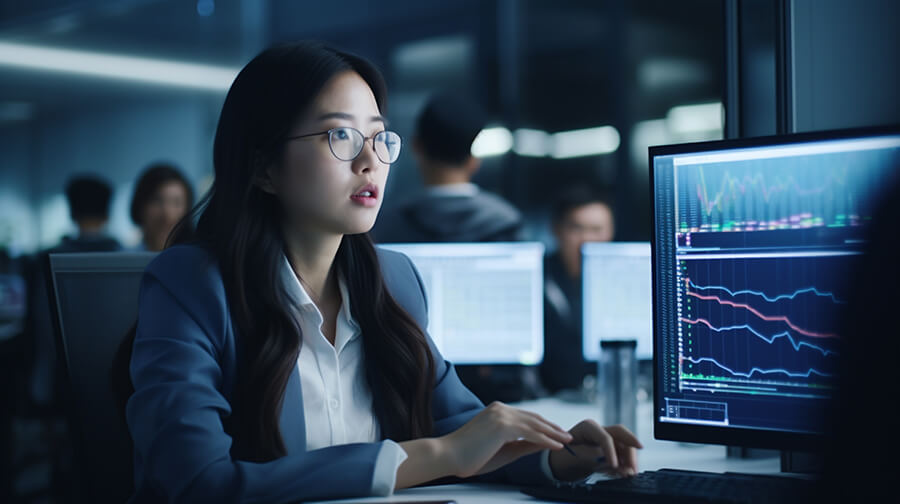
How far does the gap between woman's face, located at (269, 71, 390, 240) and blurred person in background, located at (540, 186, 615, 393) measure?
96 cm

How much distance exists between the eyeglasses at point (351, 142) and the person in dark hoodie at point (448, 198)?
1.36 m

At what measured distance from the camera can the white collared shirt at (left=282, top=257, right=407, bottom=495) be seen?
4.29 ft

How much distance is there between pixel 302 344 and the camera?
1.32 meters

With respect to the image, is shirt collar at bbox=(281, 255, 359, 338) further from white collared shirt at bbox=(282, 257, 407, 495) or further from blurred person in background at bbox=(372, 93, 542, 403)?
blurred person in background at bbox=(372, 93, 542, 403)

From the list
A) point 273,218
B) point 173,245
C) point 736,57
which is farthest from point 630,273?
point 173,245

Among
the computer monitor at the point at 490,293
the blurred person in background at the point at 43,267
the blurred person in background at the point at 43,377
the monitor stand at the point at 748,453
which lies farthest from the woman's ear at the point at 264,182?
the blurred person in background at the point at 43,377

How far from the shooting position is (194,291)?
1.21 meters

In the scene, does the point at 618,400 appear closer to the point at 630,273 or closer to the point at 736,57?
the point at 630,273

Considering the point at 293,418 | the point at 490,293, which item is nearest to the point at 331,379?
the point at 293,418

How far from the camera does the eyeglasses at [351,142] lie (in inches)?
50.8

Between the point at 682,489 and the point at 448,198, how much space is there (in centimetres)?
185

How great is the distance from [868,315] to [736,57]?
108 centimetres

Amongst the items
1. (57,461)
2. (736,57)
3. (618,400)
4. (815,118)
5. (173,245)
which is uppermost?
(736,57)

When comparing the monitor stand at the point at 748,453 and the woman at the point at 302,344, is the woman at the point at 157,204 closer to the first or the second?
the woman at the point at 302,344
